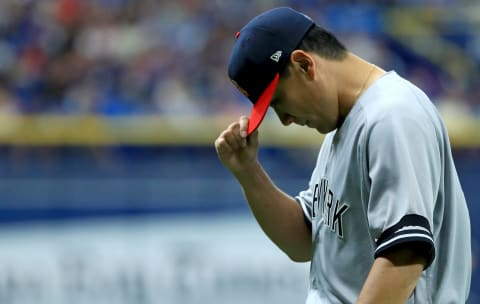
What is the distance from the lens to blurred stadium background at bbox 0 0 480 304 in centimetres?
784

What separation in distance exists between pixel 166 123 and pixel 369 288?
5972mm

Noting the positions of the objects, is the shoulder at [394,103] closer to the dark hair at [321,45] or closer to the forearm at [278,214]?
the dark hair at [321,45]

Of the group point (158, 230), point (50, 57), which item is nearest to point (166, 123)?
point (158, 230)

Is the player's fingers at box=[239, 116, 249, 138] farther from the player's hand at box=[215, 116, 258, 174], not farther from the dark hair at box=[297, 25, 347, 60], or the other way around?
the dark hair at box=[297, 25, 347, 60]

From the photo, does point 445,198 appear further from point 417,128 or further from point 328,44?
point 328,44

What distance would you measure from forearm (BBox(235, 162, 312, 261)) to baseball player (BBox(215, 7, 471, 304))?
0.27 metres

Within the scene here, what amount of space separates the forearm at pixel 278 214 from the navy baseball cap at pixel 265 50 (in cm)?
54

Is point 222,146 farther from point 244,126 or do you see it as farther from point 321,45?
point 321,45

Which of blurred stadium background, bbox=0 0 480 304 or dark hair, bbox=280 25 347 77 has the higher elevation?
dark hair, bbox=280 25 347 77

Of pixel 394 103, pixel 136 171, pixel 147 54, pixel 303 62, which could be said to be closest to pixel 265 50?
pixel 303 62

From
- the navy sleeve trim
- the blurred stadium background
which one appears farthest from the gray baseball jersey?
the blurred stadium background

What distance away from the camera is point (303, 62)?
9.23 feet

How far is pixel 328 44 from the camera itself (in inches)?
113

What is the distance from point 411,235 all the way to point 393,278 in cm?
12
